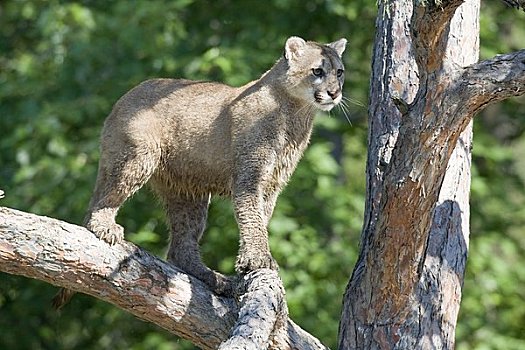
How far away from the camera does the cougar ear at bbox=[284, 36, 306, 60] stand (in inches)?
260

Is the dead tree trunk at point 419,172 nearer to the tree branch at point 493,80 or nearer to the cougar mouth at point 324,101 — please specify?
the tree branch at point 493,80

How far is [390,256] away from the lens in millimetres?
5543

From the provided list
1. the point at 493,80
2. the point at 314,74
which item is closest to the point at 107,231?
the point at 314,74

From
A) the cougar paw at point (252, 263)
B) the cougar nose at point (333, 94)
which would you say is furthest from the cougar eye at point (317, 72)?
the cougar paw at point (252, 263)

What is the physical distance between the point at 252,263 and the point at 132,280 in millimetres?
722

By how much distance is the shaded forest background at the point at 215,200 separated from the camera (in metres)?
9.59

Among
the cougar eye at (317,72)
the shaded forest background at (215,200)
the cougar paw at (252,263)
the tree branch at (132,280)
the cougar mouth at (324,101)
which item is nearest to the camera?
the tree branch at (132,280)

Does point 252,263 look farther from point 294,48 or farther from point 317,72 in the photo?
point 294,48

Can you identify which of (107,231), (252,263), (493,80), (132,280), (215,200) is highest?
(215,200)

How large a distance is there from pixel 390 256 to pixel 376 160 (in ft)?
2.25

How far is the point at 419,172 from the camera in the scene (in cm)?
519

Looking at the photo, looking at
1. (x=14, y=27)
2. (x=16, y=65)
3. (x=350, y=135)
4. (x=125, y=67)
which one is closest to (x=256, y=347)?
(x=125, y=67)

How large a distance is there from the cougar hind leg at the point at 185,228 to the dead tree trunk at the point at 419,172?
42.7 inches

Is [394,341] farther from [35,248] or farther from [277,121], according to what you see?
[35,248]
